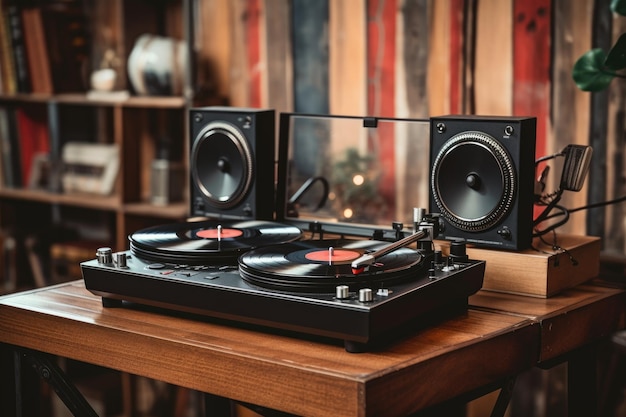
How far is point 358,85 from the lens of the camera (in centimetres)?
264

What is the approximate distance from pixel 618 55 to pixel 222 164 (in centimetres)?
80

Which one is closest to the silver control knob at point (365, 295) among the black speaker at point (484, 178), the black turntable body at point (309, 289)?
the black turntable body at point (309, 289)

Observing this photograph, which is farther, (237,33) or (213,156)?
(237,33)

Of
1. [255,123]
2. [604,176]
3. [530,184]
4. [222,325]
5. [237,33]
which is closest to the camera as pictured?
[222,325]

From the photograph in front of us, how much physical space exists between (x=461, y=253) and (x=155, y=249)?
50 cm

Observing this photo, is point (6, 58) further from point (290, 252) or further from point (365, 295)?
point (365, 295)

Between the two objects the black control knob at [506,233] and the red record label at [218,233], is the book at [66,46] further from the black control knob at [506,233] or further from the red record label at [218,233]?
the black control knob at [506,233]

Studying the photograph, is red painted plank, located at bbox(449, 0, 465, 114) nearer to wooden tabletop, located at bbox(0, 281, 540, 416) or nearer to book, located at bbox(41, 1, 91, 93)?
wooden tabletop, located at bbox(0, 281, 540, 416)

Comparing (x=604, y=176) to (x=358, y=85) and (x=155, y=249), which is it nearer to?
(x=358, y=85)

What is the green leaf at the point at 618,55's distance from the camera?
5.63 ft

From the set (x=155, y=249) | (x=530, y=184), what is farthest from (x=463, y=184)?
(x=155, y=249)

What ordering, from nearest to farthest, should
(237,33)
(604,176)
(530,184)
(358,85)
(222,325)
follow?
(222,325)
(530,184)
(604,176)
(358,85)
(237,33)

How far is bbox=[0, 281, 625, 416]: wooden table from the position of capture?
3.91 ft

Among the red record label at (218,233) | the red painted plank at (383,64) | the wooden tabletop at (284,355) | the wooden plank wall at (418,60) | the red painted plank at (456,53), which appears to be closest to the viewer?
the wooden tabletop at (284,355)
